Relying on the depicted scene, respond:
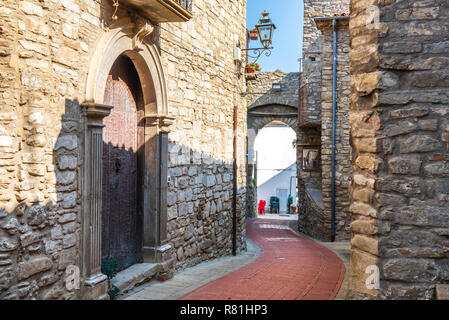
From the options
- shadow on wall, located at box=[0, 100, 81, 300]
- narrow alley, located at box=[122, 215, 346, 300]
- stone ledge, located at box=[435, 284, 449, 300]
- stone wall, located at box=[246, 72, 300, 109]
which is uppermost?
stone wall, located at box=[246, 72, 300, 109]

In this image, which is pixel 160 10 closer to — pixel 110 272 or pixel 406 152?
pixel 110 272

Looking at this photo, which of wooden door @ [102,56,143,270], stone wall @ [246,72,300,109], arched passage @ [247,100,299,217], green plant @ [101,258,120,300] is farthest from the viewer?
arched passage @ [247,100,299,217]

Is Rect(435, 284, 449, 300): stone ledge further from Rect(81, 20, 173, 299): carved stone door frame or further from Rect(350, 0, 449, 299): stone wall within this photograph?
Rect(81, 20, 173, 299): carved stone door frame

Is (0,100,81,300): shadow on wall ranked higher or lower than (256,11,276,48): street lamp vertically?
lower

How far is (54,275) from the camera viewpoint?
344 cm

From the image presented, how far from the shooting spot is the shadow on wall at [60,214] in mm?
3066

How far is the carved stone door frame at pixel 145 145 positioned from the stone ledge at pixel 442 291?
282cm

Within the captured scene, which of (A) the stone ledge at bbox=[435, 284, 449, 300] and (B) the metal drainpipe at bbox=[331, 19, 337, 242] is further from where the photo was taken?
(B) the metal drainpipe at bbox=[331, 19, 337, 242]

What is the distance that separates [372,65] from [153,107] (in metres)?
2.93

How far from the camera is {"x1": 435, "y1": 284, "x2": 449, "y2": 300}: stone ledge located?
105 inches

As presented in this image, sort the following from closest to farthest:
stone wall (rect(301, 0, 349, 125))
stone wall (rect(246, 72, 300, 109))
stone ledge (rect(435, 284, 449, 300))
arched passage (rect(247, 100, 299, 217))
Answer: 1. stone ledge (rect(435, 284, 449, 300))
2. stone wall (rect(301, 0, 349, 125))
3. stone wall (rect(246, 72, 300, 109))
4. arched passage (rect(247, 100, 299, 217))

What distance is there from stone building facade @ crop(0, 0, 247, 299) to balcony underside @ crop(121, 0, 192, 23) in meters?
0.02

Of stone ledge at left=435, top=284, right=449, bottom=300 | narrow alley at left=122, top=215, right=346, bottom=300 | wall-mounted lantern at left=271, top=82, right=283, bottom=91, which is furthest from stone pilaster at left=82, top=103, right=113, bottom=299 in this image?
wall-mounted lantern at left=271, top=82, right=283, bottom=91

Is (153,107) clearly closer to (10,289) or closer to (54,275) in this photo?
(54,275)
